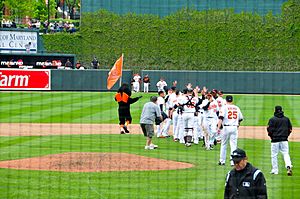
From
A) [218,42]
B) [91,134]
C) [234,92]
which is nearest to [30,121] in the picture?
[91,134]

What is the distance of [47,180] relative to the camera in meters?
14.9

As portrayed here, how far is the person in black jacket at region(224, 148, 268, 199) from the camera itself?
866 centimetres

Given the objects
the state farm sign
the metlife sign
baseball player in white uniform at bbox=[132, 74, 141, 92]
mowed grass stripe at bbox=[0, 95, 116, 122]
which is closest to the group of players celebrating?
mowed grass stripe at bbox=[0, 95, 116, 122]

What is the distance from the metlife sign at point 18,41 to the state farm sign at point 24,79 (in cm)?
487

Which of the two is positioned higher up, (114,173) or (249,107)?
(249,107)

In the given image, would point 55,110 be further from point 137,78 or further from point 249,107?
point 137,78

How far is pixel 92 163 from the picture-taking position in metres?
17.1

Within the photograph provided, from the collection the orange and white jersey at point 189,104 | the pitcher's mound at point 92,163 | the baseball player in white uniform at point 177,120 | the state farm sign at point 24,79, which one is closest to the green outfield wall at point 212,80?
the state farm sign at point 24,79

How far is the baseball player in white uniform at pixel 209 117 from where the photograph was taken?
64.3ft

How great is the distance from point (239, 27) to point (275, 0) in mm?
2852

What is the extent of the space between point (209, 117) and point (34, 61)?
2561 centimetres

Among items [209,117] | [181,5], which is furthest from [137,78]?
[209,117]

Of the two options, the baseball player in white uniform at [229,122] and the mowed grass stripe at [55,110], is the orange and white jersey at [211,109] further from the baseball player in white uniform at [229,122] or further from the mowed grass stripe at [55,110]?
the mowed grass stripe at [55,110]

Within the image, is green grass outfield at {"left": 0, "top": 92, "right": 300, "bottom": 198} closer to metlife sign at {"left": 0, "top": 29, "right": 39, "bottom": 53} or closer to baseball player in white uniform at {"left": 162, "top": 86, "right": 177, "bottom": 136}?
baseball player in white uniform at {"left": 162, "top": 86, "right": 177, "bottom": 136}
